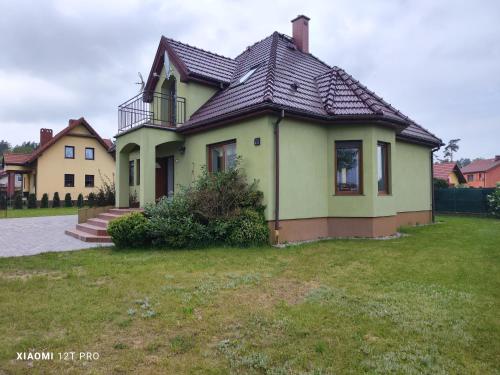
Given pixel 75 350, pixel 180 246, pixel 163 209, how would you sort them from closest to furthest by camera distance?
pixel 75 350
pixel 180 246
pixel 163 209

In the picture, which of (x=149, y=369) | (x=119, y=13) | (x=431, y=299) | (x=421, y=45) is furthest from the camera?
(x=421, y=45)

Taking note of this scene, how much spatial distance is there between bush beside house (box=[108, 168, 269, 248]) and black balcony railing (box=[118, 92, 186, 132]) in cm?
449

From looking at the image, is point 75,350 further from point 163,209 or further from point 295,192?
point 295,192

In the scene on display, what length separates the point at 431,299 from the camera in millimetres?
4695

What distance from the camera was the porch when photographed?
11719 millimetres

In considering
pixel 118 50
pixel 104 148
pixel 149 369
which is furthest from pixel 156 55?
pixel 104 148

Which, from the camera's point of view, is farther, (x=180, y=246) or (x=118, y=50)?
(x=118, y=50)

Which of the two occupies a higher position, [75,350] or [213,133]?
[213,133]

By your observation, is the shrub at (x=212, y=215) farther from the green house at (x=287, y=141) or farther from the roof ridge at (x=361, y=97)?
the roof ridge at (x=361, y=97)

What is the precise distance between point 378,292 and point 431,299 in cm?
69

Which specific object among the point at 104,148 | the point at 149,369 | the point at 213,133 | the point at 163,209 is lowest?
the point at 149,369

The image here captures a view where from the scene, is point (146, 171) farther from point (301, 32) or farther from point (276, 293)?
point (301, 32)

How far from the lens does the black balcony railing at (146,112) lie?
13.2 m

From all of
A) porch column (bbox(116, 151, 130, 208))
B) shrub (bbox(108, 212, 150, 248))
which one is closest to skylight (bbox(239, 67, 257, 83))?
porch column (bbox(116, 151, 130, 208))
